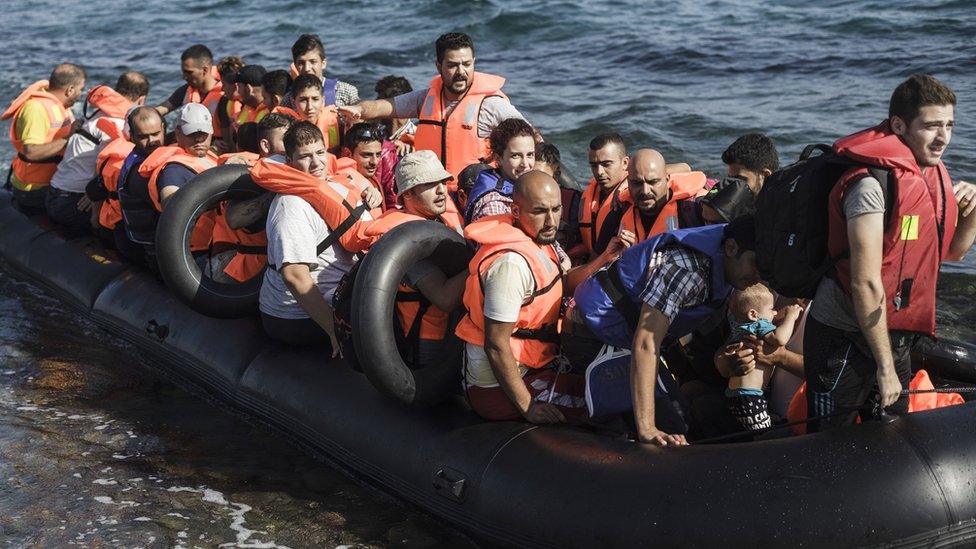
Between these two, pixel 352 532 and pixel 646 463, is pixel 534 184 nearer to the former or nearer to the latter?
pixel 646 463

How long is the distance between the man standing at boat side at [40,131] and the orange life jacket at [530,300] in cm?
474

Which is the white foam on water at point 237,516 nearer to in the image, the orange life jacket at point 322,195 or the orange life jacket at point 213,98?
the orange life jacket at point 322,195

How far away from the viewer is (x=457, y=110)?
22.4 feet

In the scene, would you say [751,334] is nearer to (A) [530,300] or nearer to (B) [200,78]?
(A) [530,300]

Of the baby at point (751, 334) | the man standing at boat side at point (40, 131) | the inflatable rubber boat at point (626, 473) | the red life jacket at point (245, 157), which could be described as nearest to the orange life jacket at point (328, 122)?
the red life jacket at point (245, 157)

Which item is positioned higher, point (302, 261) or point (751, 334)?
point (302, 261)

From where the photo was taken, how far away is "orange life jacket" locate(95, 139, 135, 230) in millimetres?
7324

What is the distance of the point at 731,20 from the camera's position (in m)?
15.6

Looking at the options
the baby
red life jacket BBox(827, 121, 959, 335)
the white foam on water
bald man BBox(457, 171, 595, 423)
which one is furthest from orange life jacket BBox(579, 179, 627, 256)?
the white foam on water

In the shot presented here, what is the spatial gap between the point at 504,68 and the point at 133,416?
375 inches

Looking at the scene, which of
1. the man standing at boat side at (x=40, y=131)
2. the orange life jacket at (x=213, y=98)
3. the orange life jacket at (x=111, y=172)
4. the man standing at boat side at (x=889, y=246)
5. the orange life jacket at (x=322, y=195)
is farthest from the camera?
the orange life jacket at (x=213, y=98)

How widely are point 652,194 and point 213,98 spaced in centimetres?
454

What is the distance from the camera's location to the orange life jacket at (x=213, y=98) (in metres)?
8.60

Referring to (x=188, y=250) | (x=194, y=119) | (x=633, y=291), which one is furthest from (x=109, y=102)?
(x=633, y=291)
